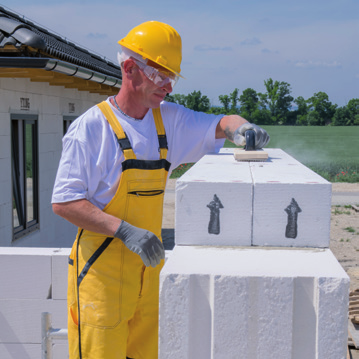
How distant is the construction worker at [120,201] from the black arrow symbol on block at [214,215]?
52 centimetres

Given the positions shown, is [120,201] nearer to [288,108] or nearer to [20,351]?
[20,351]

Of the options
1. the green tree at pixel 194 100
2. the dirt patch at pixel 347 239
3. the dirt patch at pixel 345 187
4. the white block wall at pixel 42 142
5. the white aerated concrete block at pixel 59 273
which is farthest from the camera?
the green tree at pixel 194 100

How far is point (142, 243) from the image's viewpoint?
2.38 m

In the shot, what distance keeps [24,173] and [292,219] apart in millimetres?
6116

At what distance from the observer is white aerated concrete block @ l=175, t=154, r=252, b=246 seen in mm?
1909

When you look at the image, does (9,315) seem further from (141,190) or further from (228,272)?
(228,272)

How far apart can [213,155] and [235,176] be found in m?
0.89

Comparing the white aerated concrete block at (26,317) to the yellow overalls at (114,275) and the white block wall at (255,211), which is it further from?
the white block wall at (255,211)

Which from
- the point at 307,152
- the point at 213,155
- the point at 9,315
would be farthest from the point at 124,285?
the point at 307,152

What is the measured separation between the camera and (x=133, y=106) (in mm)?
2725

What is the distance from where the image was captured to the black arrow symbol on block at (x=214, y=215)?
6.32 ft

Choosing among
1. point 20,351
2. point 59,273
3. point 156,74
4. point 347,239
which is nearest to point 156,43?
point 156,74

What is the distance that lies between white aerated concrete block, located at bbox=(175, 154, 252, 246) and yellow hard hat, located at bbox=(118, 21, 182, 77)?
81 centimetres

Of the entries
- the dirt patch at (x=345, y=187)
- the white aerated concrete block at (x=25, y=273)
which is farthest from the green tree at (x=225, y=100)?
A: the white aerated concrete block at (x=25, y=273)
